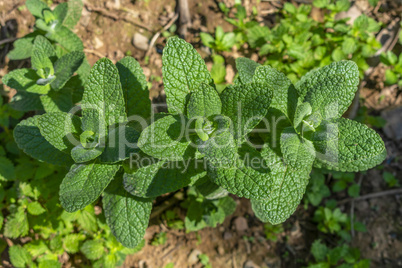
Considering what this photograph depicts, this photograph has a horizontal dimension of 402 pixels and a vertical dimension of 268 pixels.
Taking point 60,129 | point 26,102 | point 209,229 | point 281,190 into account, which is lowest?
point 209,229

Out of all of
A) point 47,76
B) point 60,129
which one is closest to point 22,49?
point 47,76

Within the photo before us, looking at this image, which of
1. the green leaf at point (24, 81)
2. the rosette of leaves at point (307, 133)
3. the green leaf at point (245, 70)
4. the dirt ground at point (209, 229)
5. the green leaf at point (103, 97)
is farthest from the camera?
the dirt ground at point (209, 229)

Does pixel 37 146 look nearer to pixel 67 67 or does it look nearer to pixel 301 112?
pixel 67 67

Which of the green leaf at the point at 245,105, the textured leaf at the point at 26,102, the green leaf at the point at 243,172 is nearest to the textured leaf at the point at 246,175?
the green leaf at the point at 243,172

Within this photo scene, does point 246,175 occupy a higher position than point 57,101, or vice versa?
point 246,175

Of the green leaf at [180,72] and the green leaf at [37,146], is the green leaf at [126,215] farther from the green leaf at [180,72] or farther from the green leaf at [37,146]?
A: the green leaf at [180,72]

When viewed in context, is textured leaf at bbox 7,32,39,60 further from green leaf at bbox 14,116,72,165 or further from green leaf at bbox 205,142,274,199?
green leaf at bbox 205,142,274,199

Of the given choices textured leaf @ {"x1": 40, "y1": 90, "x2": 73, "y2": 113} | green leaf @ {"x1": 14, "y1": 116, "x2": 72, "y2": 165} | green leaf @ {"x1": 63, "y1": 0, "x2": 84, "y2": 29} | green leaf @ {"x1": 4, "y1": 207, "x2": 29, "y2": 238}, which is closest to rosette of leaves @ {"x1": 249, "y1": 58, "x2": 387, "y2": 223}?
green leaf @ {"x1": 14, "y1": 116, "x2": 72, "y2": 165}
